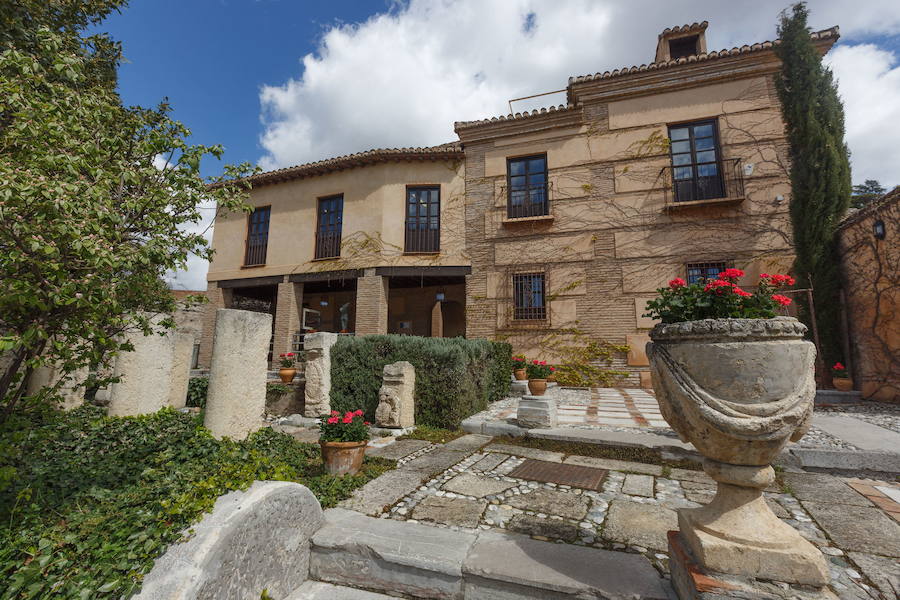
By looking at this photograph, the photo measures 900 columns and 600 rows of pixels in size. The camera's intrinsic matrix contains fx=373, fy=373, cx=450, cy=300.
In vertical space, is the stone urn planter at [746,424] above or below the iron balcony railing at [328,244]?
below

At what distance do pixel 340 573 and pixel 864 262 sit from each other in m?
10.6

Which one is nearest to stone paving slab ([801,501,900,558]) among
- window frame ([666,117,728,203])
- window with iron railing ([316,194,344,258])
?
window frame ([666,117,728,203])

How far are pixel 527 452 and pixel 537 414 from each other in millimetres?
780

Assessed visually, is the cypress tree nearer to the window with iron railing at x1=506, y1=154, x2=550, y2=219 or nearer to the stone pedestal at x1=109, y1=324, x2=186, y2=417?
the window with iron railing at x1=506, y1=154, x2=550, y2=219

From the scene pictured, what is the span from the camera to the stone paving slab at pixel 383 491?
277 cm

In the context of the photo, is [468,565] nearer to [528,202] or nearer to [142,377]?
[142,377]

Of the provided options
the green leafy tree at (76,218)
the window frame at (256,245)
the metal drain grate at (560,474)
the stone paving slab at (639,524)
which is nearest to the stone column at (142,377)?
the green leafy tree at (76,218)

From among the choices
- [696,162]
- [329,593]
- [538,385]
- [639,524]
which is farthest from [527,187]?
[329,593]

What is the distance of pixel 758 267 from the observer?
9086 millimetres

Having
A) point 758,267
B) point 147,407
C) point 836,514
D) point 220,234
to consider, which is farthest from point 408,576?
point 220,234

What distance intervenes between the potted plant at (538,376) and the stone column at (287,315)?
25.6 ft

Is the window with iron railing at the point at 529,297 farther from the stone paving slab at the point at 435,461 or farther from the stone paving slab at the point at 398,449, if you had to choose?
the stone paving slab at the point at 435,461

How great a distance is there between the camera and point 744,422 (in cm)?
154

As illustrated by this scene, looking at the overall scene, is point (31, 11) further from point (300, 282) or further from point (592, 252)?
point (592, 252)
